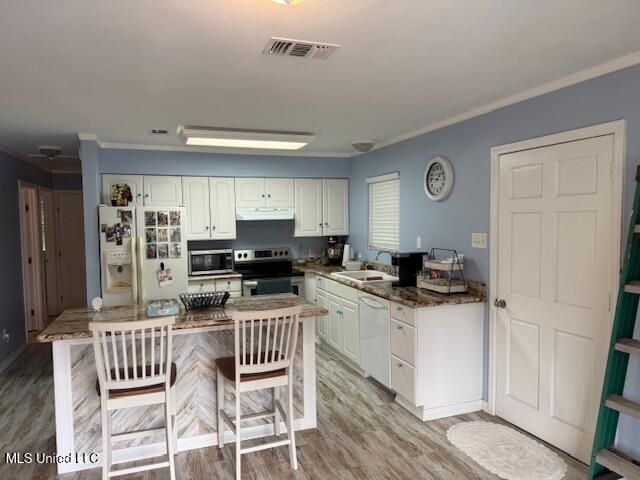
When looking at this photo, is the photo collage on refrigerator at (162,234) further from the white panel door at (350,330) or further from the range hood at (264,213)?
the white panel door at (350,330)

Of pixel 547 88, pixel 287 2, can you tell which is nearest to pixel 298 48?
pixel 287 2

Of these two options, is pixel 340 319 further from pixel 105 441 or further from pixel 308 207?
pixel 105 441

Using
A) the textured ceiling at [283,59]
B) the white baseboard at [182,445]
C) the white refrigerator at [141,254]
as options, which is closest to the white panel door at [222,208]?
the white refrigerator at [141,254]

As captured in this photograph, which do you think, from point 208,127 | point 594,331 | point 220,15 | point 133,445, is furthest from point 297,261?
point 220,15

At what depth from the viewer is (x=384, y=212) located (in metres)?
5.12

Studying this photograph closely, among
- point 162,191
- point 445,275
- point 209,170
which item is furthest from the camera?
point 209,170

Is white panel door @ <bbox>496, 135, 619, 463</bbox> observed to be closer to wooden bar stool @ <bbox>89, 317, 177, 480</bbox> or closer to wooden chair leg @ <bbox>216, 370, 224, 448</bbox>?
wooden chair leg @ <bbox>216, 370, 224, 448</bbox>

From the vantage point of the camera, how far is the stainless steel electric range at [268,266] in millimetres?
5418

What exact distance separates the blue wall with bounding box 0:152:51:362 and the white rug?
15.2 feet

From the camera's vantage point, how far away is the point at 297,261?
5953mm

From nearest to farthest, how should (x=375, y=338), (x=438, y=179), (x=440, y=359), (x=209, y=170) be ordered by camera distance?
(x=440, y=359), (x=375, y=338), (x=438, y=179), (x=209, y=170)

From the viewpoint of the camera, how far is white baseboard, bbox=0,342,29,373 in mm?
4630

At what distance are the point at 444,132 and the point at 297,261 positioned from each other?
2766 mm

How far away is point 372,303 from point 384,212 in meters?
1.50
